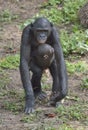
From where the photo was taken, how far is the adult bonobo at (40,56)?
7633mm

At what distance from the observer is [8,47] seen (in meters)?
10.6

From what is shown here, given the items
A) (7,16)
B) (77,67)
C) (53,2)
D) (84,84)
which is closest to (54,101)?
(84,84)

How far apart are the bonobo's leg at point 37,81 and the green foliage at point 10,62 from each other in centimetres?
150

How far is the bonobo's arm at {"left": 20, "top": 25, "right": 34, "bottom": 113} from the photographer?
7633 mm

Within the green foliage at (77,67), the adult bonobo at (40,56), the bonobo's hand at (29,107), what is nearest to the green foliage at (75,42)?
the green foliage at (77,67)

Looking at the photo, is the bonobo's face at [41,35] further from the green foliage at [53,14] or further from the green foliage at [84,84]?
the green foliage at [53,14]

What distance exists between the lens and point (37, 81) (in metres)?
8.05

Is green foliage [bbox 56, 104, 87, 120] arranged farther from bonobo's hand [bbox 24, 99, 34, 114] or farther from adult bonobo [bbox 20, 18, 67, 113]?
bonobo's hand [bbox 24, 99, 34, 114]

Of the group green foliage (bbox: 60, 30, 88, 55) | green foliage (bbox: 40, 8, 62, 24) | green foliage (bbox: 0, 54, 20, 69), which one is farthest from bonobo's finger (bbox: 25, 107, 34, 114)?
green foliage (bbox: 40, 8, 62, 24)


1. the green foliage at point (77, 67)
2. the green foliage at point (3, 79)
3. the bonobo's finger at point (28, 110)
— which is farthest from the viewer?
the green foliage at point (77, 67)

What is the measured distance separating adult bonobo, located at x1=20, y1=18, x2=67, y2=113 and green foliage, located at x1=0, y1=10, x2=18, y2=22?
4.32 meters

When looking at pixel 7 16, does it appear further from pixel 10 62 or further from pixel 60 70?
pixel 60 70

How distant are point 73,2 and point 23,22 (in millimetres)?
1517

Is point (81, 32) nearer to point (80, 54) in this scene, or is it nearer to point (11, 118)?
point (80, 54)
